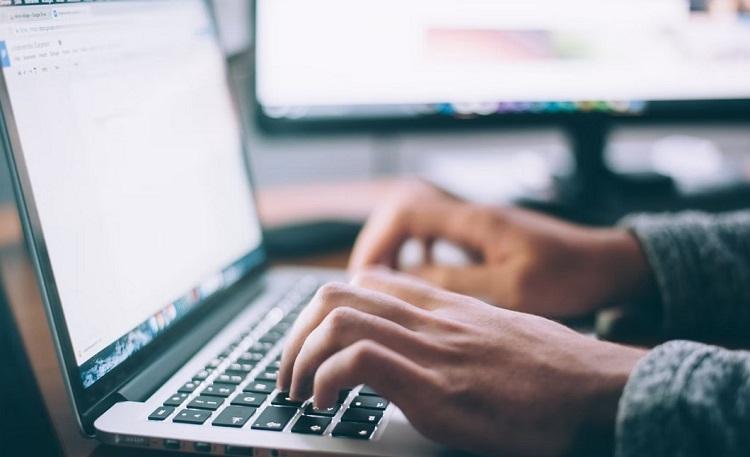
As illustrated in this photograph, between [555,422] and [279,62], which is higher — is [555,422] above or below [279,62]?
below

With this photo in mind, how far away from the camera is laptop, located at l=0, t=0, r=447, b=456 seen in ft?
1.34

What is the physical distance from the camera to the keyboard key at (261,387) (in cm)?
45

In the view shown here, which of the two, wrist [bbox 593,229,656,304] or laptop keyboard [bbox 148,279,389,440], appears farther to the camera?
wrist [bbox 593,229,656,304]

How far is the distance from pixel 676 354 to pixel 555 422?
0.26ft

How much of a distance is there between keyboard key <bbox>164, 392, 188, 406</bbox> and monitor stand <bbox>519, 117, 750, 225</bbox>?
50cm

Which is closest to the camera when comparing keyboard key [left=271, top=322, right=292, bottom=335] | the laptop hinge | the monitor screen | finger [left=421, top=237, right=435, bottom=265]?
the laptop hinge

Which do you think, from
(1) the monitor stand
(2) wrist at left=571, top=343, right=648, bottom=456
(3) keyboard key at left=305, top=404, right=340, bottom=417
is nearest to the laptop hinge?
(3) keyboard key at left=305, top=404, right=340, bottom=417

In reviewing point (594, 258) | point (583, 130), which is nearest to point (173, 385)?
point (594, 258)

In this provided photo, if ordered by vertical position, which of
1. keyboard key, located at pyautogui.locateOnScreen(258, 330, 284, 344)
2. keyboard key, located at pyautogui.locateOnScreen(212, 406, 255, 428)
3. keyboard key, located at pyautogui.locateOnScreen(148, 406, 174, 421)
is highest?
keyboard key, located at pyautogui.locateOnScreen(148, 406, 174, 421)

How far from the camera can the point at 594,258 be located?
0.63 meters

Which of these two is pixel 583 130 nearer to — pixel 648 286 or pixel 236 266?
pixel 648 286

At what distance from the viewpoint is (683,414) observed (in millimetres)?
359

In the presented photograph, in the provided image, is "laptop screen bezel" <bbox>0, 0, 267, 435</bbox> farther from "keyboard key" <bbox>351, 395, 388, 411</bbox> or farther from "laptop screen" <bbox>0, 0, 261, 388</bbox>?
"keyboard key" <bbox>351, 395, 388, 411</bbox>

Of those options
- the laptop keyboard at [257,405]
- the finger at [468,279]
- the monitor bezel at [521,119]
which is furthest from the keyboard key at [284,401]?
the monitor bezel at [521,119]
